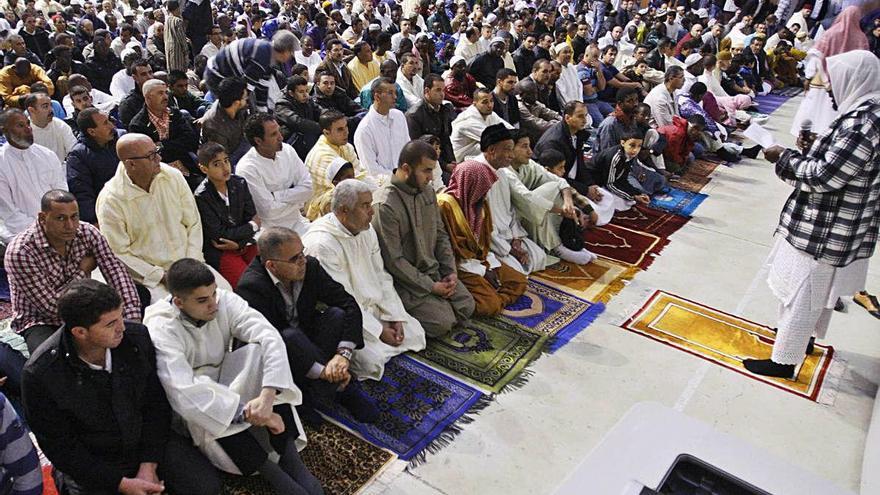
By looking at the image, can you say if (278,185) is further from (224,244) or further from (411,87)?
(411,87)

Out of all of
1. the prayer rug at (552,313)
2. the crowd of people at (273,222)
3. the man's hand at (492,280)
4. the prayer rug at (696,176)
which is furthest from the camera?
the prayer rug at (696,176)

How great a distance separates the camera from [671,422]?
4.88ft

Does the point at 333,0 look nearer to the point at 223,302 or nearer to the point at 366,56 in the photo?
the point at 366,56

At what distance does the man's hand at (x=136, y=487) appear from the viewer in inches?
91.4

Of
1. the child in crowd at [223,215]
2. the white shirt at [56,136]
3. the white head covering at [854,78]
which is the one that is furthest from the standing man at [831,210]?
the white shirt at [56,136]

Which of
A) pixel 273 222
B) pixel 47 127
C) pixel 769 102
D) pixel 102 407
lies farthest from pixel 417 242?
pixel 769 102

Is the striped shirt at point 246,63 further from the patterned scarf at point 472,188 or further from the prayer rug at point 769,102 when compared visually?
the prayer rug at point 769,102

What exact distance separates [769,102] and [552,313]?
829 cm

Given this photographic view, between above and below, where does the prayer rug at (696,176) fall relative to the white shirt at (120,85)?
below

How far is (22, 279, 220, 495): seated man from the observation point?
7.30 ft

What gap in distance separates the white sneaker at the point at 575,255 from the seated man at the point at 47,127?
11.6 feet

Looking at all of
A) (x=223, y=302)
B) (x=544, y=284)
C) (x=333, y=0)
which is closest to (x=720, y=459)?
(x=223, y=302)

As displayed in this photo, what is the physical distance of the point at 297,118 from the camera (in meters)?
5.44

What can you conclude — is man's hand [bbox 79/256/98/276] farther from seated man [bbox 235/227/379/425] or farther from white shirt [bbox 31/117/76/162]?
white shirt [bbox 31/117/76/162]
